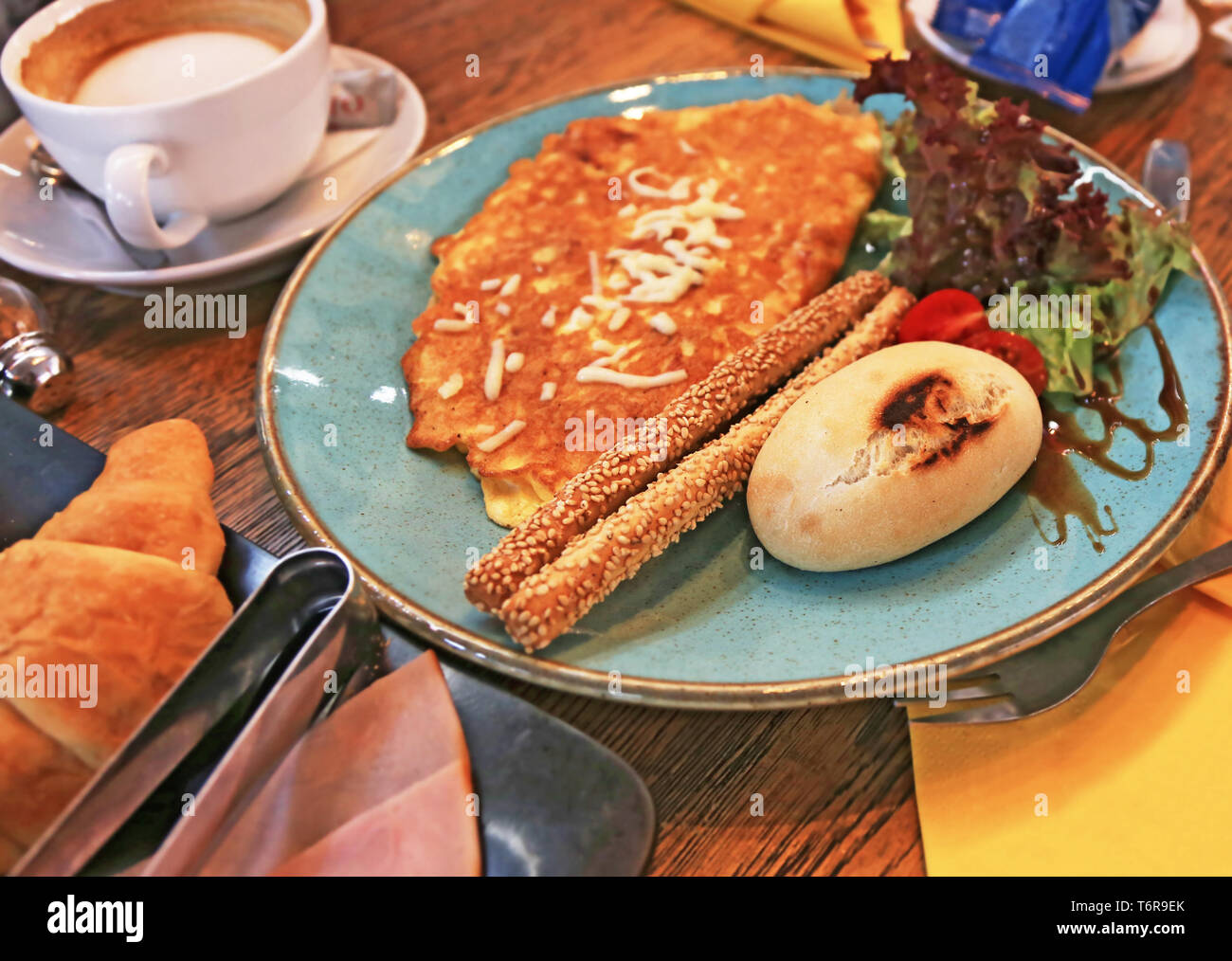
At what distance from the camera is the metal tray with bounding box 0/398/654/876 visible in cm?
103

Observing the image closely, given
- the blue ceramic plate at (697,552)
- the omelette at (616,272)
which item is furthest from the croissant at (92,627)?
the omelette at (616,272)

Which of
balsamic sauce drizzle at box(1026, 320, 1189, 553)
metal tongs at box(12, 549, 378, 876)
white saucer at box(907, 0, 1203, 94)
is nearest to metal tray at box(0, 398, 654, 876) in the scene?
metal tongs at box(12, 549, 378, 876)

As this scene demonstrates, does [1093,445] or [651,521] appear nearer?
[651,521]

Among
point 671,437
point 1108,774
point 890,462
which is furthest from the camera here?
point 671,437

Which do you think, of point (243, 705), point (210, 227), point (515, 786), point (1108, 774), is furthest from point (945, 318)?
point (210, 227)

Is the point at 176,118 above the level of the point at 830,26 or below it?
below

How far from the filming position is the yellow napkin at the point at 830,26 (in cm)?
258

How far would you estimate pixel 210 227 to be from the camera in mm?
2102

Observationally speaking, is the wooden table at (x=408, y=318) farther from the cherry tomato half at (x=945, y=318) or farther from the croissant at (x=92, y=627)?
the cherry tomato half at (x=945, y=318)

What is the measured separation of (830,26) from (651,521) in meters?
1.88

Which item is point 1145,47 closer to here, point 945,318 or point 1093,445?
point 945,318

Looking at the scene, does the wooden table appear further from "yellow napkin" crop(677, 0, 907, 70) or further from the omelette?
the omelette

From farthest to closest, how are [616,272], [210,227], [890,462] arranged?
[210,227] < [616,272] < [890,462]

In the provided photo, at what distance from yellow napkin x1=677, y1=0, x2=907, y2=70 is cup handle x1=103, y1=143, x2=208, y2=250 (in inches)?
69.3
